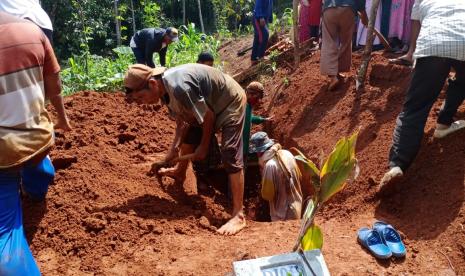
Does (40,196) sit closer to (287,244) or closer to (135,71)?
(135,71)

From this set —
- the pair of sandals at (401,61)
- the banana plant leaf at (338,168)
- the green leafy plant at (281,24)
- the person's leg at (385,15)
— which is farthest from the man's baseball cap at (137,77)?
the green leafy plant at (281,24)

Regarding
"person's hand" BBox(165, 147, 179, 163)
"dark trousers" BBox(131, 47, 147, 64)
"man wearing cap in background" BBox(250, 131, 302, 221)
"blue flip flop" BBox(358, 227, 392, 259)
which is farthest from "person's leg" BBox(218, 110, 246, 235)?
"dark trousers" BBox(131, 47, 147, 64)

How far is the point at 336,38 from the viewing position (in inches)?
188

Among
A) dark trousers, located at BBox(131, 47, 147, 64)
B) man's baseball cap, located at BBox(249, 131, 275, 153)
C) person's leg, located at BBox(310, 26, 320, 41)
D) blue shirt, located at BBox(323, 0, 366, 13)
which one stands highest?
blue shirt, located at BBox(323, 0, 366, 13)

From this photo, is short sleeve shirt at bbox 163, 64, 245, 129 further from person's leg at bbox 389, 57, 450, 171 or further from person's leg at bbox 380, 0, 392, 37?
person's leg at bbox 380, 0, 392, 37

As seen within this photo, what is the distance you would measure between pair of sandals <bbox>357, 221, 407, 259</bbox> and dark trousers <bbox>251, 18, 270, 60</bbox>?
5111 millimetres

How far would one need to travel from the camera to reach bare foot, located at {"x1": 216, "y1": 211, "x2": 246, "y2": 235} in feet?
10.4

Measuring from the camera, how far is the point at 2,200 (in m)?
2.20

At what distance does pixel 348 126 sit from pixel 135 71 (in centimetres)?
232

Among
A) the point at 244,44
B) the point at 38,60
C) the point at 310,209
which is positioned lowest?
the point at 244,44

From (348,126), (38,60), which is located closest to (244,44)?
(348,126)

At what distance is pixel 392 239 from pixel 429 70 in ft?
3.85

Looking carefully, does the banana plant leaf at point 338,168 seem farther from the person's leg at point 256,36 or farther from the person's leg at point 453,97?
the person's leg at point 256,36

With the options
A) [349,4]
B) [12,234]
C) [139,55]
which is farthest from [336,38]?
[12,234]
